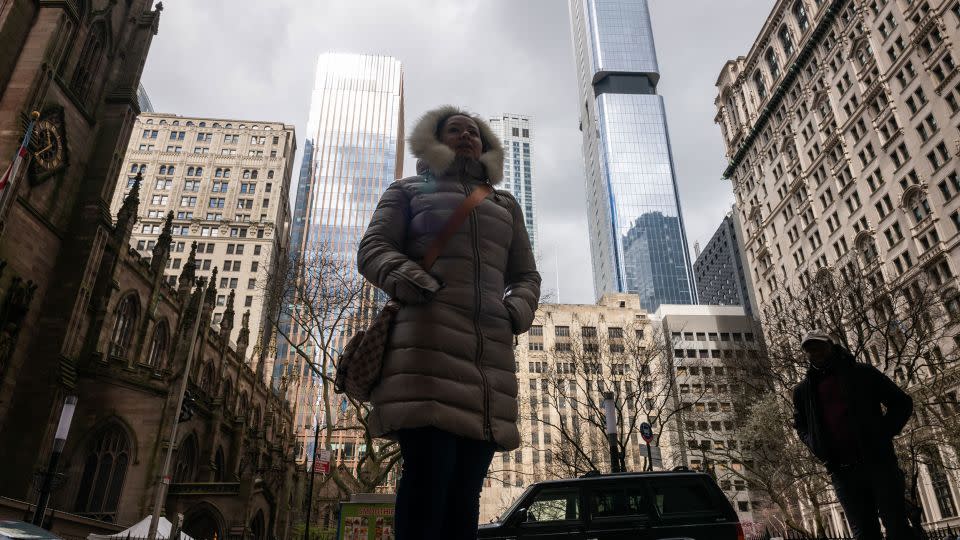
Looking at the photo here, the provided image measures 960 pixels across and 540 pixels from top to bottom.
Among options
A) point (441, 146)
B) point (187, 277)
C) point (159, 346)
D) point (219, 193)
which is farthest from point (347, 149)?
point (441, 146)

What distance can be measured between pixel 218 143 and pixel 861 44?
266ft

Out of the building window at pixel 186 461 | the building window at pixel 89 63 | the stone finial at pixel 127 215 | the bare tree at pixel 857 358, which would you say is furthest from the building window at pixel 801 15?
the building window at pixel 186 461

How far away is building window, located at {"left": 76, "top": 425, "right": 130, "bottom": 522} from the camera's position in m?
22.6

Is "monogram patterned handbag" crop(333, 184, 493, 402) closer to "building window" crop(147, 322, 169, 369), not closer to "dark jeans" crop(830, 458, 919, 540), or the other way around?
"dark jeans" crop(830, 458, 919, 540)

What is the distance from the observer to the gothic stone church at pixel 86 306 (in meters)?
19.7

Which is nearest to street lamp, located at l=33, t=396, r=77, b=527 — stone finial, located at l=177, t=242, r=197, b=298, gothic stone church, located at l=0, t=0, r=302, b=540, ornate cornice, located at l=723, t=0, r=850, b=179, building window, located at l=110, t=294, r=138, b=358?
gothic stone church, located at l=0, t=0, r=302, b=540

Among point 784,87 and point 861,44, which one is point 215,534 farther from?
point 784,87

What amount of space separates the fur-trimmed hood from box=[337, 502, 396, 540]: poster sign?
38.5ft

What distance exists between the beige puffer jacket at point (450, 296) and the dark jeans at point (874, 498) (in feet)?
12.4

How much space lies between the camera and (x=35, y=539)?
25.3 feet

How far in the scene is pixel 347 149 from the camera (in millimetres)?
115375

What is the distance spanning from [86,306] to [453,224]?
2473cm

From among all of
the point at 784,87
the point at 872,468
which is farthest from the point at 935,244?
the point at 872,468

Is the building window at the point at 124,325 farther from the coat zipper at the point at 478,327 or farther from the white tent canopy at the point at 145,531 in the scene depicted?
the coat zipper at the point at 478,327
